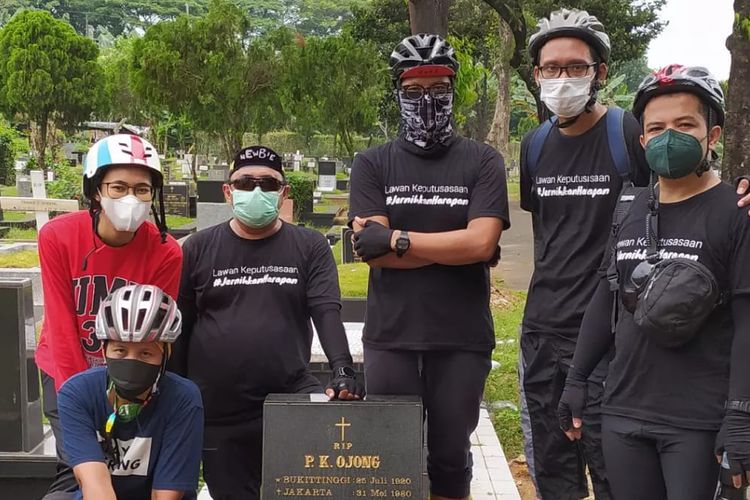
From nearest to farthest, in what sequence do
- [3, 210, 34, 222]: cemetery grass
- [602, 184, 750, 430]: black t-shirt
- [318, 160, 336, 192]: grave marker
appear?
[602, 184, 750, 430]: black t-shirt
[3, 210, 34, 222]: cemetery grass
[318, 160, 336, 192]: grave marker

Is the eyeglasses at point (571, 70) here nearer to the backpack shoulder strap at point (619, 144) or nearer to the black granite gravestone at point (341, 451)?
the backpack shoulder strap at point (619, 144)

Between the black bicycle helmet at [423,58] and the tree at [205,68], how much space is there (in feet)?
58.0

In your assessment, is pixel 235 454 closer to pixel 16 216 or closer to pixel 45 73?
pixel 16 216

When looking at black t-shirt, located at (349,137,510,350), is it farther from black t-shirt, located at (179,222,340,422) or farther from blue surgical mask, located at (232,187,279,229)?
blue surgical mask, located at (232,187,279,229)

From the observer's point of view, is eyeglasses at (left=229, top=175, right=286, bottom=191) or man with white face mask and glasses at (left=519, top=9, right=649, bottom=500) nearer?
man with white face mask and glasses at (left=519, top=9, right=649, bottom=500)

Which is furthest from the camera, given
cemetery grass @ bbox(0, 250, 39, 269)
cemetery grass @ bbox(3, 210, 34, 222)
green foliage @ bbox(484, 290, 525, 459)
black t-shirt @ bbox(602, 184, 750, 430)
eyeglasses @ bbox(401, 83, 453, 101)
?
cemetery grass @ bbox(3, 210, 34, 222)

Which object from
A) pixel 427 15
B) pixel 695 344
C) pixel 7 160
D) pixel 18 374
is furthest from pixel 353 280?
pixel 7 160

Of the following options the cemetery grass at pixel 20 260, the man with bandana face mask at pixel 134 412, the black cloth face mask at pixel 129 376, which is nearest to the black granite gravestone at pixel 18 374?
the man with bandana face mask at pixel 134 412

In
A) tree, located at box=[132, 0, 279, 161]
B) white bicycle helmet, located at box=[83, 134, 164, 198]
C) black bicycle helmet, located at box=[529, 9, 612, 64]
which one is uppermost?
tree, located at box=[132, 0, 279, 161]

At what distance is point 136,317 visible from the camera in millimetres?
3080

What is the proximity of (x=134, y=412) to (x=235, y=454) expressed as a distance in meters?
0.60

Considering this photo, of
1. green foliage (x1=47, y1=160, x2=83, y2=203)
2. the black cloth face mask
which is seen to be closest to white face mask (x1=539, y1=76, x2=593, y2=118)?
the black cloth face mask

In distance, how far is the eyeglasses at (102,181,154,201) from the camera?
3.34 m

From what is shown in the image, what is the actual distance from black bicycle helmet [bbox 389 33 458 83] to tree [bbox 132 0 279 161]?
17691mm
